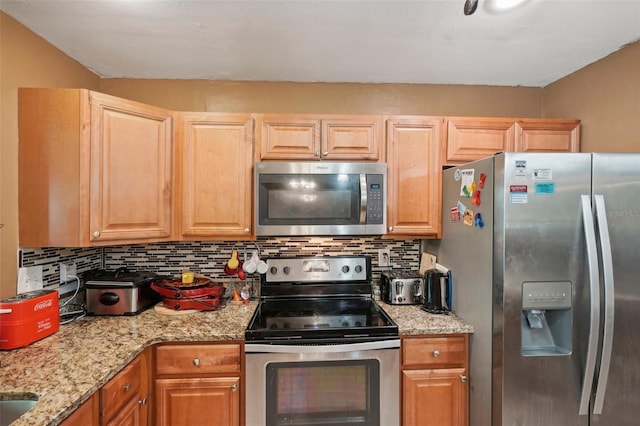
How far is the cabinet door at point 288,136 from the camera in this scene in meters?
1.98

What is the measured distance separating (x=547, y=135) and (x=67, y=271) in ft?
10.2

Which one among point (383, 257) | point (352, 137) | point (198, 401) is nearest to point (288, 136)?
point (352, 137)

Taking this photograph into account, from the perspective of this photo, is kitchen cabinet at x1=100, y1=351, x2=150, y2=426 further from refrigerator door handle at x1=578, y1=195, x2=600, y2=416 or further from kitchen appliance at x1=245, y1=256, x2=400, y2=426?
refrigerator door handle at x1=578, y1=195, x2=600, y2=416

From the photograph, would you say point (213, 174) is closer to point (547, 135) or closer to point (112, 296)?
point (112, 296)

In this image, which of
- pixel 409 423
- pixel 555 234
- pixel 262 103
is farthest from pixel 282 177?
pixel 409 423

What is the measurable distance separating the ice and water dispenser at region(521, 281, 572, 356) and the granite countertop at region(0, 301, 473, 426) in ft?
0.94

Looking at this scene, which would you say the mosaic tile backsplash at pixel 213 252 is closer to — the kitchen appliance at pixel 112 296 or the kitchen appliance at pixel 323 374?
the kitchen appliance at pixel 112 296

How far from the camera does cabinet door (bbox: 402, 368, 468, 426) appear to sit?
1696 mm

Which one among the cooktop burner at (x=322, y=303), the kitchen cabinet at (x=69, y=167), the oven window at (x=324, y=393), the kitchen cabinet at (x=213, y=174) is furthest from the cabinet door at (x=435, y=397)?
the kitchen cabinet at (x=69, y=167)

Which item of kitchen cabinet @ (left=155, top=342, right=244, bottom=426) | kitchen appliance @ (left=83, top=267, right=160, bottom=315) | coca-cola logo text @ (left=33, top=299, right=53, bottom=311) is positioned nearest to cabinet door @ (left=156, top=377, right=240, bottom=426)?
kitchen cabinet @ (left=155, top=342, right=244, bottom=426)

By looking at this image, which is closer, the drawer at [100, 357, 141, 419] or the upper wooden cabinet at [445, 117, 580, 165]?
the drawer at [100, 357, 141, 419]

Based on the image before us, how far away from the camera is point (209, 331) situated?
1648mm

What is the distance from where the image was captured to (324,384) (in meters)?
1.66

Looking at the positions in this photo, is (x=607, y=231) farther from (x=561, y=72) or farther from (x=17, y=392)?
(x=17, y=392)
